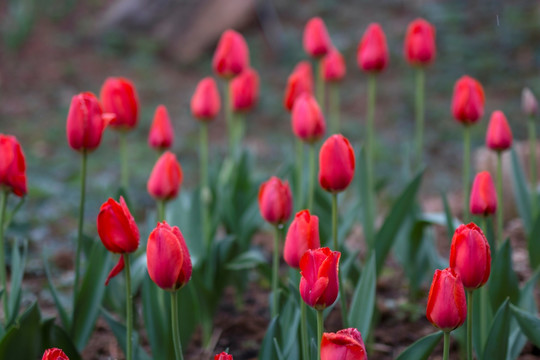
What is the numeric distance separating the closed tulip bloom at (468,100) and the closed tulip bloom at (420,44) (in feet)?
1.16

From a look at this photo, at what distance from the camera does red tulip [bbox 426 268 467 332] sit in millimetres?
1063

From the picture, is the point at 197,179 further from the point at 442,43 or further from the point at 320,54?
the point at 442,43

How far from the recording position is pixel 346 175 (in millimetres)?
1339

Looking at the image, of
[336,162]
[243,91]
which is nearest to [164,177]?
[336,162]

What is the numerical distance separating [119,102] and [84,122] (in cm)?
43

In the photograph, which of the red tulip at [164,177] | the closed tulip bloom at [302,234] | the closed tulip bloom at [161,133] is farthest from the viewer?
the closed tulip bloom at [161,133]

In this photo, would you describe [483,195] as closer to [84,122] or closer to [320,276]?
[320,276]

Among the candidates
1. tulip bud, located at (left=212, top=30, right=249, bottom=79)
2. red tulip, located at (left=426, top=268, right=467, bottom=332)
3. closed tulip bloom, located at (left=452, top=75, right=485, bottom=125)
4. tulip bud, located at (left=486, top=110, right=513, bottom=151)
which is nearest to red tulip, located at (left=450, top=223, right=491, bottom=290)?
red tulip, located at (left=426, top=268, right=467, bottom=332)

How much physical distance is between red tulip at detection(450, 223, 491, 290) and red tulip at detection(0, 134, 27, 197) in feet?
3.17

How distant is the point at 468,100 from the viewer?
5.96 feet

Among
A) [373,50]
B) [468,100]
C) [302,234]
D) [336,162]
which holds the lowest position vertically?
[302,234]

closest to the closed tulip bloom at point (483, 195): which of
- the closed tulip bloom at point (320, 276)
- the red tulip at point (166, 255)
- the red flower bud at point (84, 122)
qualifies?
the closed tulip bloom at point (320, 276)

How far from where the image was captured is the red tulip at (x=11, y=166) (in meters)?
1.44

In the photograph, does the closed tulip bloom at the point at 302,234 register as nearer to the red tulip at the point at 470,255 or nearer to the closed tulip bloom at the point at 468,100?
the red tulip at the point at 470,255
